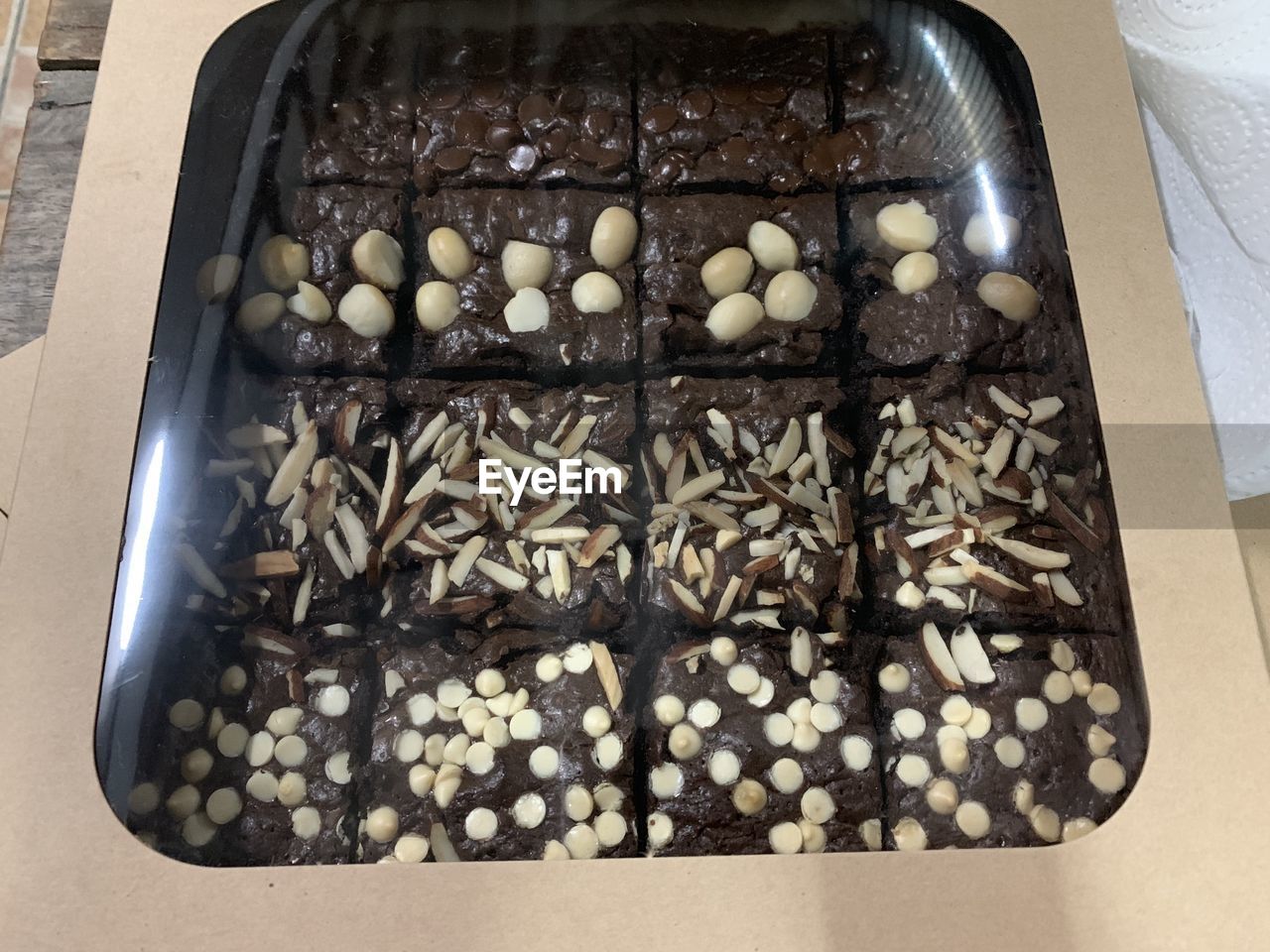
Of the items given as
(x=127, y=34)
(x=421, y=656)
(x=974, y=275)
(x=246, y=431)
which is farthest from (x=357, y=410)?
(x=974, y=275)

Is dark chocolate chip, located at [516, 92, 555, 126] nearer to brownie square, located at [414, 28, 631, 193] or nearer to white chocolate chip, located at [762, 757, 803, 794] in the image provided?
brownie square, located at [414, 28, 631, 193]

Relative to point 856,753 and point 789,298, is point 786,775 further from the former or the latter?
point 789,298

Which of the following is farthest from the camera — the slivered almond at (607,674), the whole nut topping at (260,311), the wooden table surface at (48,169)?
the wooden table surface at (48,169)

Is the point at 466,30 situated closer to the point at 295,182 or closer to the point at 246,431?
the point at 295,182

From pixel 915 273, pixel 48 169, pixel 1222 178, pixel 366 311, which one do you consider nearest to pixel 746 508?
pixel 915 273

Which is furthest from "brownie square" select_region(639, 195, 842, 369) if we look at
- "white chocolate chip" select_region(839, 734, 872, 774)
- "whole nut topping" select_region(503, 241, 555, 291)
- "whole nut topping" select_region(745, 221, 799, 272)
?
"white chocolate chip" select_region(839, 734, 872, 774)

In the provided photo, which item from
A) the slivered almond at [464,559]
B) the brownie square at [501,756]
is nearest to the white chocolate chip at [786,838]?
the brownie square at [501,756]

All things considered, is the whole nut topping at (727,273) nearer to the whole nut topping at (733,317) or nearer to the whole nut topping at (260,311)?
the whole nut topping at (733,317)
